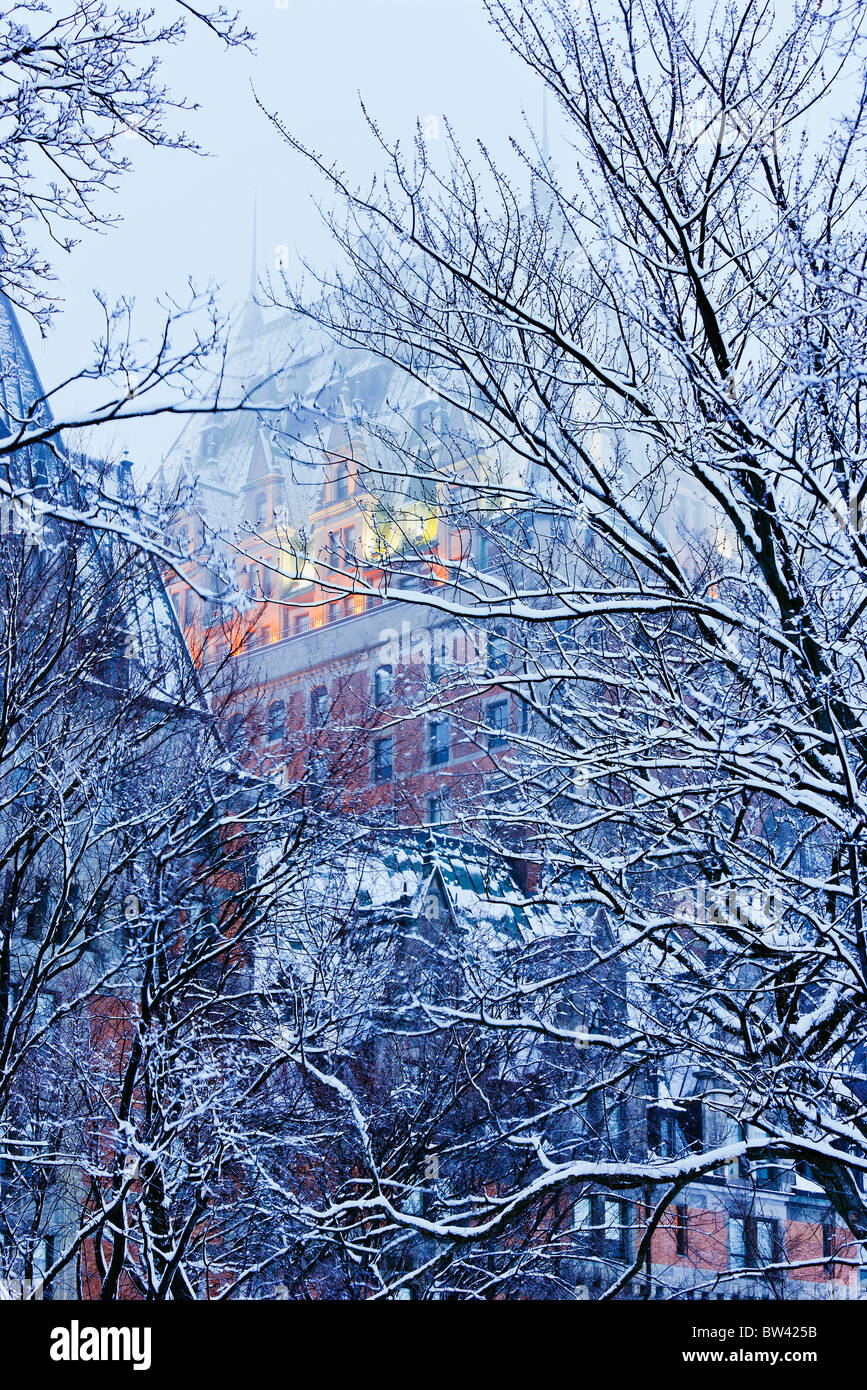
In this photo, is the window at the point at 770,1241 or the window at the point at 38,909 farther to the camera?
the window at the point at 770,1241

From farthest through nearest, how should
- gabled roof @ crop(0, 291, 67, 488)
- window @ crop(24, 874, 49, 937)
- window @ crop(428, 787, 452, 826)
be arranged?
window @ crop(24, 874, 49, 937), window @ crop(428, 787, 452, 826), gabled roof @ crop(0, 291, 67, 488)

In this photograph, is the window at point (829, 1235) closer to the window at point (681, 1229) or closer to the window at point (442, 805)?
the window at point (681, 1229)

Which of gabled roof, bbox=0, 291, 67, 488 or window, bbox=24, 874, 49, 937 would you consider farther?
window, bbox=24, 874, 49, 937

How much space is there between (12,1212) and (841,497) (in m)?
12.4

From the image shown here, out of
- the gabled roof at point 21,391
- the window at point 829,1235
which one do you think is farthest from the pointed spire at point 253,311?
the window at point 829,1235

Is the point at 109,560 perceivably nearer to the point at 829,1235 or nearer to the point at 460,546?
the point at 460,546

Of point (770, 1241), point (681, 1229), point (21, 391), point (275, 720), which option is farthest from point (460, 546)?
point (770, 1241)

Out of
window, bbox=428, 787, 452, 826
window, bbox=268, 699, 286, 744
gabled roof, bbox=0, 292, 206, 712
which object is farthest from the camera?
window, bbox=268, 699, 286, 744

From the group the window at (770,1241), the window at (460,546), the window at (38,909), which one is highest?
the window at (460,546)

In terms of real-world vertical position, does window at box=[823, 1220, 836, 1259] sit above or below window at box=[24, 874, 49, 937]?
below

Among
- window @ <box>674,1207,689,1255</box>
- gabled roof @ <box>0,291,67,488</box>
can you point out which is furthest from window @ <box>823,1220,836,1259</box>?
gabled roof @ <box>0,291,67,488</box>

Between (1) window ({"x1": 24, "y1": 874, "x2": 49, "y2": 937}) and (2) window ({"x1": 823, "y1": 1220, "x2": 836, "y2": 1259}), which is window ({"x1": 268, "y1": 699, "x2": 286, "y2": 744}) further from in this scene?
(2) window ({"x1": 823, "y1": 1220, "x2": 836, "y2": 1259})

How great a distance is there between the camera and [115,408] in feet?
17.5

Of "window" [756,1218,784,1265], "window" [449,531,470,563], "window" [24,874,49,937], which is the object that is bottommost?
"window" [756,1218,784,1265]
